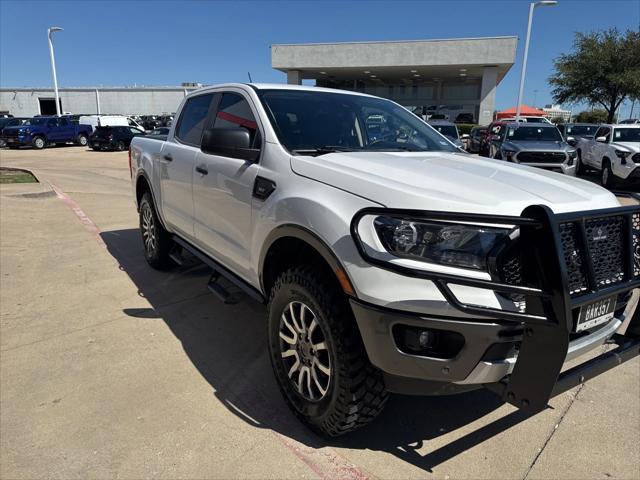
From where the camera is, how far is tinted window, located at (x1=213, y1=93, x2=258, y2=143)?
3.30 meters

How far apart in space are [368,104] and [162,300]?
2.68 m

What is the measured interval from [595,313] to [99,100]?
6620 cm

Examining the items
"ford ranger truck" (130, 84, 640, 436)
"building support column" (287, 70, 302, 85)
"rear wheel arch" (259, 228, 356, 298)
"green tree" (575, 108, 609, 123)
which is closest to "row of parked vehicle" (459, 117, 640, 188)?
"ford ranger truck" (130, 84, 640, 436)

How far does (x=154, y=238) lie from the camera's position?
5.38 metres

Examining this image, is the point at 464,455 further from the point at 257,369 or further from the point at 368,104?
the point at 368,104

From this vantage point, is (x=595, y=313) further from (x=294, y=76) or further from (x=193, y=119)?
(x=294, y=76)

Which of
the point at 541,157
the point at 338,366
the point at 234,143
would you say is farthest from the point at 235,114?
the point at 541,157

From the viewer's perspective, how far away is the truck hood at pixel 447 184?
2088mm

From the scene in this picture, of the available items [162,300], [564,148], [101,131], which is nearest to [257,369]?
[162,300]

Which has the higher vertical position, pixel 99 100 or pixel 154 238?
pixel 99 100

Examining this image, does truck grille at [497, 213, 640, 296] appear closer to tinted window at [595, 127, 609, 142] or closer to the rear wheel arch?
the rear wheel arch

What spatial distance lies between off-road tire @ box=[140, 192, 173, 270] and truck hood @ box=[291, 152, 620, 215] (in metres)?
2.93

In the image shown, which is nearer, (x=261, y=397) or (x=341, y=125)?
(x=261, y=397)

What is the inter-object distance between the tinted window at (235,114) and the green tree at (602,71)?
28794mm
